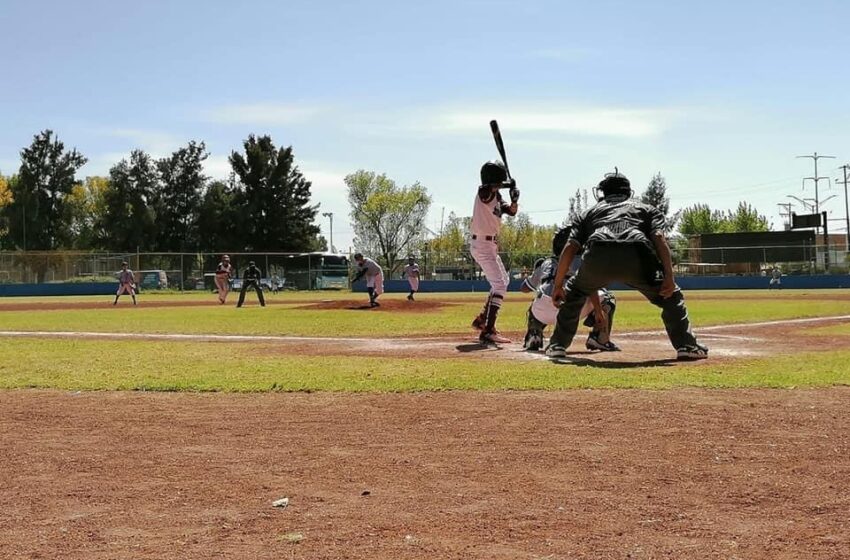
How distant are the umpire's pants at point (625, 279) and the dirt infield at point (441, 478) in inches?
93.0

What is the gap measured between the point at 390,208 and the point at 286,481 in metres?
83.1

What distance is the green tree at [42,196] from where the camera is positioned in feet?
292

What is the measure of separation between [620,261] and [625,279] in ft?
0.87

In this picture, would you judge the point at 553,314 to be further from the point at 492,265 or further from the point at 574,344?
the point at 492,265

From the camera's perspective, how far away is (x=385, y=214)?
87.8 metres

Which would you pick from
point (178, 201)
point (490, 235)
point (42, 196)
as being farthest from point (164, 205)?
point (490, 235)

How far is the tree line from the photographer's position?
8288 cm

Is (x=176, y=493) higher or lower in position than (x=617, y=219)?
lower

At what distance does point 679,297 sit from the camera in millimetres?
9516

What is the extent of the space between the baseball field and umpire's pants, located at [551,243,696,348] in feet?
1.81

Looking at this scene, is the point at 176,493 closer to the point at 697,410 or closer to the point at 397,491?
the point at 397,491

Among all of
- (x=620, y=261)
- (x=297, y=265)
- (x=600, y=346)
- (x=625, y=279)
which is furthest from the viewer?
(x=297, y=265)

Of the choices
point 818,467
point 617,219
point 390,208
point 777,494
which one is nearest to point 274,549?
point 777,494

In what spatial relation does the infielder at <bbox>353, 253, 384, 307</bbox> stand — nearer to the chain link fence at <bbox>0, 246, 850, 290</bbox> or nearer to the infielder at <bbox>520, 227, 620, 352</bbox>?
the infielder at <bbox>520, 227, 620, 352</bbox>
